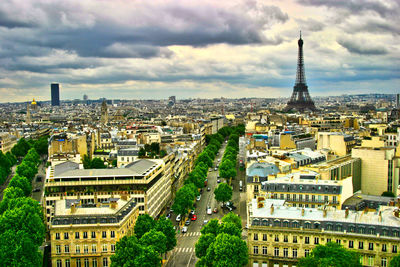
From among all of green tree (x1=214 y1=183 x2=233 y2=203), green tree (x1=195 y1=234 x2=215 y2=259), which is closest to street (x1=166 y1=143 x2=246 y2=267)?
green tree (x1=214 y1=183 x2=233 y2=203)

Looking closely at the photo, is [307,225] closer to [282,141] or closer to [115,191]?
[115,191]

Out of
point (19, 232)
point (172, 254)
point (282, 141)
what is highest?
point (282, 141)

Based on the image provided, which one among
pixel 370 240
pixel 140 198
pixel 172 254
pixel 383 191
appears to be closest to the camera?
pixel 370 240

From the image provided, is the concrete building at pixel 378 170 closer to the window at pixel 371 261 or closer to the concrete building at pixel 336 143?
the concrete building at pixel 336 143

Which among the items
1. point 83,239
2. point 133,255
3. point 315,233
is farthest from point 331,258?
point 83,239

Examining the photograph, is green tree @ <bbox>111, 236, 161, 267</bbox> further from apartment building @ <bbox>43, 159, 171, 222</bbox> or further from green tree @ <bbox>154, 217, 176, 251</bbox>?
apartment building @ <bbox>43, 159, 171, 222</bbox>

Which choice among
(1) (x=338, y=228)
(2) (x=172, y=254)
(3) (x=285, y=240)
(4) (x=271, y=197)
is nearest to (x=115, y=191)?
(2) (x=172, y=254)

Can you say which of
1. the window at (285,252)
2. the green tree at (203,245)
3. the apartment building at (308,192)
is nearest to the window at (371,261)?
the window at (285,252)
